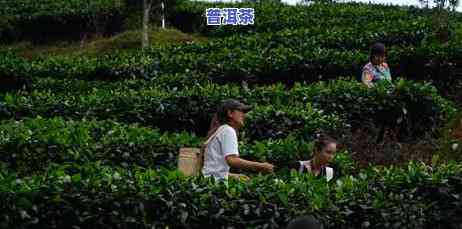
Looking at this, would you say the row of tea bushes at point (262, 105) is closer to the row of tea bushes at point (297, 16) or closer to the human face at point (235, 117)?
the human face at point (235, 117)

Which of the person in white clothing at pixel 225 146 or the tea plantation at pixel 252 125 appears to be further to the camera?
the person in white clothing at pixel 225 146

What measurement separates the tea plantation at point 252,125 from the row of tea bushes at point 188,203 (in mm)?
13

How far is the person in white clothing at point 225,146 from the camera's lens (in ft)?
31.3

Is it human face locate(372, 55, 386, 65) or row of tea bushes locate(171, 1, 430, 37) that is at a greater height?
human face locate(372, 55, 386, 65)

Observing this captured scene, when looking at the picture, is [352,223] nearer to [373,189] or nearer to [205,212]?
[373,189]

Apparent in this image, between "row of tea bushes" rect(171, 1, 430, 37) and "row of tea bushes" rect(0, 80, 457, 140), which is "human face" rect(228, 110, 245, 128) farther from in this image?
"row of tea bushes" rect(171, 1, 430, 37)

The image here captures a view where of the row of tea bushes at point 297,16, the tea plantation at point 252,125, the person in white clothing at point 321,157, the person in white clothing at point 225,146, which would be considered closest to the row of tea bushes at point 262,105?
the tea plantation at point 252,125

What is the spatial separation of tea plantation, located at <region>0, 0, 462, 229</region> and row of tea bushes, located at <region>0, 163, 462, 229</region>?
0.04 ft

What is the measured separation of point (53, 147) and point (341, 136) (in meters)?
4.11

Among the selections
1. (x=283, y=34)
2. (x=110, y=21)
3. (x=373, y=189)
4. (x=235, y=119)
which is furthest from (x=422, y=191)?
(x=110, y=21)

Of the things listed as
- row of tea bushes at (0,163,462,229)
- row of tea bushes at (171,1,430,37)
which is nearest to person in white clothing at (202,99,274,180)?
row of tea bushes at (0,163,462,229)

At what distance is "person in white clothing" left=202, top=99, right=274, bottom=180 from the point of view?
9.55 metres

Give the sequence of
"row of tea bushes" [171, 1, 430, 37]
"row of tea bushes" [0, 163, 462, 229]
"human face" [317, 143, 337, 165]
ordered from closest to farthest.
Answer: "row of tea bushes" [0, 163, 462, 229] → "human face" [317, 143, 337, 165] → "row of tea bushes" [171, 1, 430, 37]

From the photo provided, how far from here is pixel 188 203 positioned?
9086 mm
